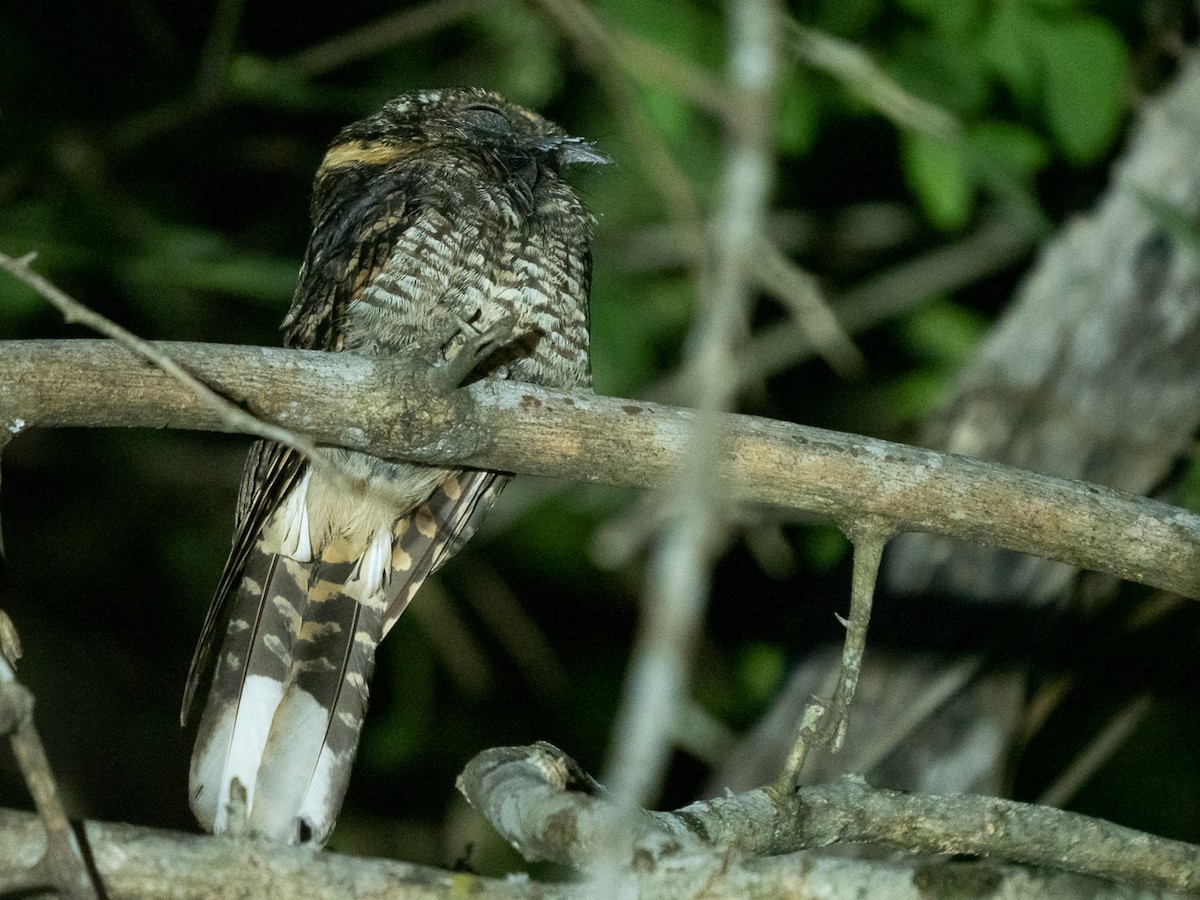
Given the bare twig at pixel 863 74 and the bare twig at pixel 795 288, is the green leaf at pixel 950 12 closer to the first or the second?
the bare twig at pixel 863 74

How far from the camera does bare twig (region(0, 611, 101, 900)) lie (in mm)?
1505

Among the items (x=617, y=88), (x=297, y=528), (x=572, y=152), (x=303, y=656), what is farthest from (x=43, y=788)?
(x=572, y=152)

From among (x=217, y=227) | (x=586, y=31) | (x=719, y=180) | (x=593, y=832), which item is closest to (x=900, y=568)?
(x=719, y=180)

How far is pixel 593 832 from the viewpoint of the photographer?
1726 mm

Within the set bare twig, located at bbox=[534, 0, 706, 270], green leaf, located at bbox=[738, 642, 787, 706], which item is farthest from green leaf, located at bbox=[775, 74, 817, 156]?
green leaf, located at bbox=[738, 642, 787, 706]

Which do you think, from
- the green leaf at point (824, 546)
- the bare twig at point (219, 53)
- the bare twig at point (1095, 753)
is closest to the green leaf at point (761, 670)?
the green leaf at point (824, 546)

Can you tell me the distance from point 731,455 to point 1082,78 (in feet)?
6.43

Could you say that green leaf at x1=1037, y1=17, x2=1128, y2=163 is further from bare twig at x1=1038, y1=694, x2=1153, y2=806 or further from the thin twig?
the thin twig

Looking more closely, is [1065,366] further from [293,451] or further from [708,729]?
[293,451]

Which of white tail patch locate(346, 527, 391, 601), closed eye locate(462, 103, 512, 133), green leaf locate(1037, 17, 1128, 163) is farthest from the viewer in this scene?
closed eye locate(462, 103, 512, 133)

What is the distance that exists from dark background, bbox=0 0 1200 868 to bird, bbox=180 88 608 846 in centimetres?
59

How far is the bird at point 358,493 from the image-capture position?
3002 mm

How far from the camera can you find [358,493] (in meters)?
3.19

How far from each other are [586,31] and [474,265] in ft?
1.94
